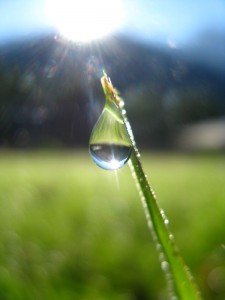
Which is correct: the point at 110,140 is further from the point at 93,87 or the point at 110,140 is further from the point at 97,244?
the point at 93,87

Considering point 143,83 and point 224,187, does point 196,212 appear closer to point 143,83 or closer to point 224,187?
point 224,187

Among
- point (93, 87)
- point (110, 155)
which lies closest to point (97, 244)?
point (110, 155)

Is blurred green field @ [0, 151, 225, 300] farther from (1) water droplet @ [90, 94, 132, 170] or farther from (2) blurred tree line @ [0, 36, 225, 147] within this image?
(2) blurred tree line @ [0, 36, 225, 147]

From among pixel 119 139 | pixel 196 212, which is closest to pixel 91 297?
pixel 119 139

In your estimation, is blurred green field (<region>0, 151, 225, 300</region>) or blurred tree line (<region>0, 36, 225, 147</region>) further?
blurred tree line (<region>0, 36, 225, 147</region>)

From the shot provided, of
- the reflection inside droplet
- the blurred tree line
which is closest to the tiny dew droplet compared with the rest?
the reflection inside droplet

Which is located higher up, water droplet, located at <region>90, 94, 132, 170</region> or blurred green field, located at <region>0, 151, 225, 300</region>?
blurred green field, located at <region>0, 151, 225, 300</region>
